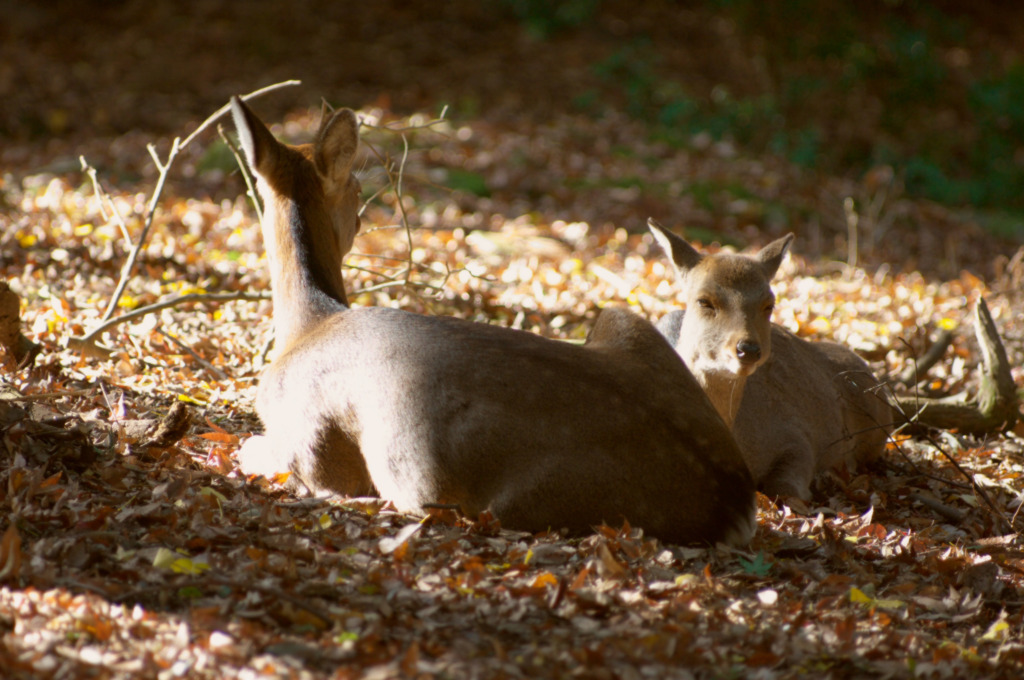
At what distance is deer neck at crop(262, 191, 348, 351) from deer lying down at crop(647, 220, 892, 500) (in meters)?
1.91

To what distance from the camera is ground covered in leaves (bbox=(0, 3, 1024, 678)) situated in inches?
142

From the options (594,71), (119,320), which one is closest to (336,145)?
(119,320)

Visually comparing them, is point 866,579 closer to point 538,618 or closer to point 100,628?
point 538,618

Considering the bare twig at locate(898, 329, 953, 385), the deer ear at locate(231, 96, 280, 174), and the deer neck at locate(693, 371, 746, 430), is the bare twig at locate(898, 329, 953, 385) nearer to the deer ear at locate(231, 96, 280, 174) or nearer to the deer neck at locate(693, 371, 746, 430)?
the deer neck at locate(693, 371, 746, 430)

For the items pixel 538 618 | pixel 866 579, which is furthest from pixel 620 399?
pixel 866 579

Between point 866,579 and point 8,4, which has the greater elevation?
point 8,4

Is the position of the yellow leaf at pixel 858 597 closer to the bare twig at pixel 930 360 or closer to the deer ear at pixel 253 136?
the bare twig at pixel 930 360

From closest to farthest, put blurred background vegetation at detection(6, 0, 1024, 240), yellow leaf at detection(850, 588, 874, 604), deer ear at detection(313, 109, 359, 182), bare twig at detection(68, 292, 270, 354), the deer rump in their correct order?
yellow leaf at detection(850, 588, 874, 604)
the deer rump
deer ear at detection(313, 109, 359, 182)
bare twig at detection(68, 292, 270, 354)
blurred background vegetation at detection(6, 0, 1024, 240)

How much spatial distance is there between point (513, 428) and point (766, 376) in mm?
2530

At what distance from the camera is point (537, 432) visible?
14.6 ft

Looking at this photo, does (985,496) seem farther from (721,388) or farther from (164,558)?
(164,558)

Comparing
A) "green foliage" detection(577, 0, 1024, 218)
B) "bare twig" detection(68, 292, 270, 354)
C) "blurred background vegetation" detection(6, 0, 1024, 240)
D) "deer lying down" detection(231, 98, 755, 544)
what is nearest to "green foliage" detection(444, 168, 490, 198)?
"blurred background vegetation" detection(6, 0, 1024, 240)

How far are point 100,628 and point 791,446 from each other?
4.15 m

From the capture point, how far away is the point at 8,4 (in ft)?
63.8
